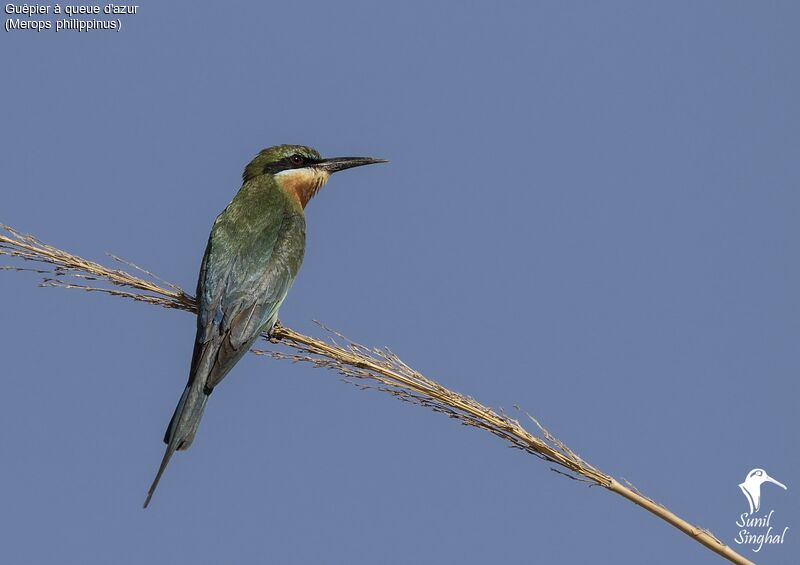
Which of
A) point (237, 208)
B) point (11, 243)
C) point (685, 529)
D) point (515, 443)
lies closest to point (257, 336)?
point (237, 208)

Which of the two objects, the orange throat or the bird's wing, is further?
the orange throat

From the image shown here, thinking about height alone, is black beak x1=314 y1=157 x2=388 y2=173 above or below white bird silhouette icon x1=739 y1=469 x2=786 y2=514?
above

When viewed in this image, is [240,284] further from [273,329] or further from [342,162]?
[342,162]

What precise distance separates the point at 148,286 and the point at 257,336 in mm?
711

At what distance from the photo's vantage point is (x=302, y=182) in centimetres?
521

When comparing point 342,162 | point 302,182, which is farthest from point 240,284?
point 342,162

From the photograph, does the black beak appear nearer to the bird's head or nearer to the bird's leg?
the bird's head

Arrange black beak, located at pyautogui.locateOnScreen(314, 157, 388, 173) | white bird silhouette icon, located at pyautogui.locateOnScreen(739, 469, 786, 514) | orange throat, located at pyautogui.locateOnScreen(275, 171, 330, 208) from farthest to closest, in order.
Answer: black beak, located at pyautogui.locateOnScreen(314, 157, 388, 173) < orange throat, located at pyautogui.locateOnScreen(275, 171, 330, 208) < white bird silhouette icon, located at pyautogui.locateOnScreen(739, 469, 786, 514)

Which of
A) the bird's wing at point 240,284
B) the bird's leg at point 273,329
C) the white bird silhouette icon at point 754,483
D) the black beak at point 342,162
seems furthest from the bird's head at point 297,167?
the white bird silhouette icon at point 754,483

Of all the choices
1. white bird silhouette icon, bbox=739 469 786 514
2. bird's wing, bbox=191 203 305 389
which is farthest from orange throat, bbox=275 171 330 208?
white bird silhouette icon, bbox=739 469 786 514

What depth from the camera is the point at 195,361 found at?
4000 millimetres

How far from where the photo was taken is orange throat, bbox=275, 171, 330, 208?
16.8ft

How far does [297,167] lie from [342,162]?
0.29 meters

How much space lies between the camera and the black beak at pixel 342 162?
5.34m
